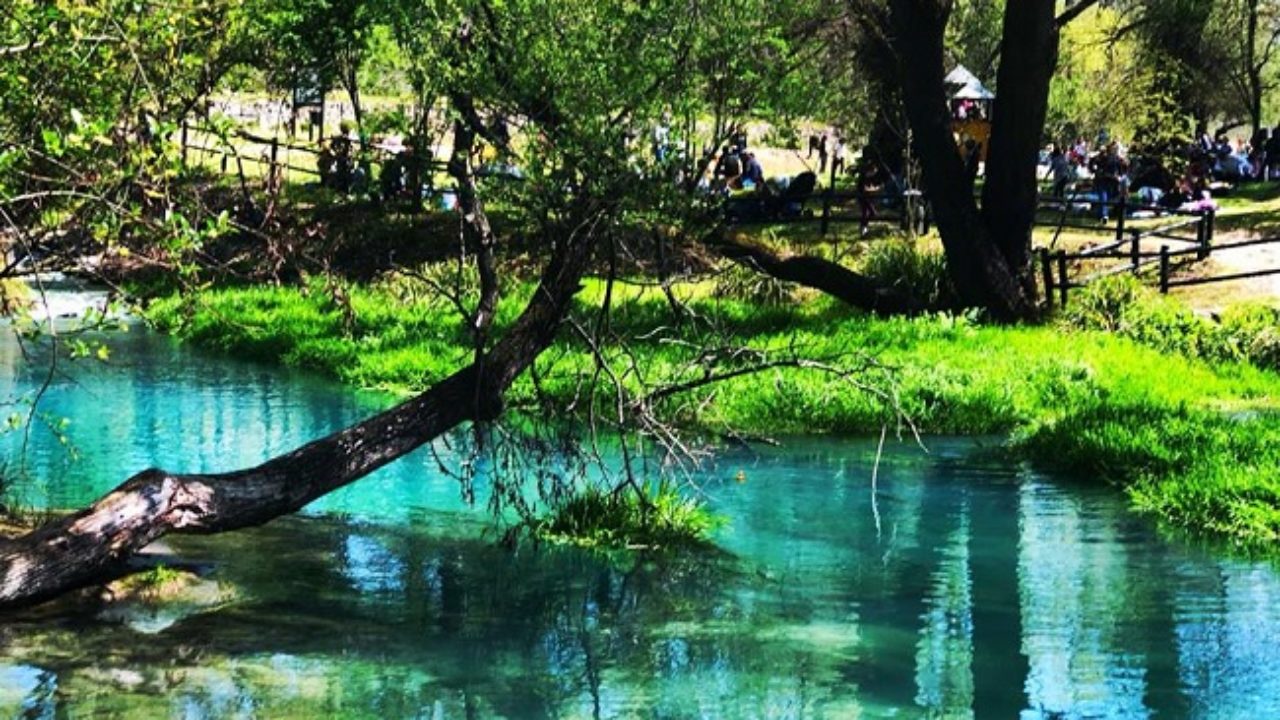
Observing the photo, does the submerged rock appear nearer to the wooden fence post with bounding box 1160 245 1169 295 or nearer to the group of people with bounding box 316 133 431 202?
the group of people with bounding box 316 133 431 202

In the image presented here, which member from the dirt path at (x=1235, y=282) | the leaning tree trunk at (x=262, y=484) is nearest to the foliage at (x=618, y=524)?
the leaning tree trunk at (x=262, y=484)

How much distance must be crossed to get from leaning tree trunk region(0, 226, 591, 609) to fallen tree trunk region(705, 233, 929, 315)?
410 inches

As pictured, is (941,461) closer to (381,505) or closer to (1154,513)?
(1154,513)

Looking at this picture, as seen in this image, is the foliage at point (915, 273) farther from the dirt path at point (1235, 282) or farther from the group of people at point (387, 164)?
the group of people at point (387, 164)

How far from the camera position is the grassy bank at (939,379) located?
12742 millimetres

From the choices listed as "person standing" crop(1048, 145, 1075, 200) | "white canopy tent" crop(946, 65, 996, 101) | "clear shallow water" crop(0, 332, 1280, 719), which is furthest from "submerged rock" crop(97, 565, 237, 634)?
"white canopy tent" crop(946, 65, 996, 101)

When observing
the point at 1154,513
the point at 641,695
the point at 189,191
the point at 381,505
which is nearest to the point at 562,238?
the point at 189,191

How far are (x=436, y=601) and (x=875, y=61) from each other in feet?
68.4

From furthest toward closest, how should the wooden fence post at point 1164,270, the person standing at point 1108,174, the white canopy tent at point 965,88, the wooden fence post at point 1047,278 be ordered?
the white canopy tent at point 965,88 < the person standing at point 1108,174 < the wooden fence post at point 1164,270 < the wooden fence post at point 1047,278

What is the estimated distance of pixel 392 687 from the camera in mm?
8633

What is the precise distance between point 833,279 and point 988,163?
2.61m

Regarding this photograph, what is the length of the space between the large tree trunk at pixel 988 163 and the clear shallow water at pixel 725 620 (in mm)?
6429

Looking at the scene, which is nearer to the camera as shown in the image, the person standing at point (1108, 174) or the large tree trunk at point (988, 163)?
the large tree trunk at point (988, 163)

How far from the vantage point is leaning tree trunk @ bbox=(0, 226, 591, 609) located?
28.9ft
